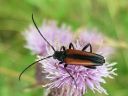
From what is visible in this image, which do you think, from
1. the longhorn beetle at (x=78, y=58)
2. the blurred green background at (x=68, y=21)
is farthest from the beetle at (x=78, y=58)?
the blurred green background at (x=68, y=21)

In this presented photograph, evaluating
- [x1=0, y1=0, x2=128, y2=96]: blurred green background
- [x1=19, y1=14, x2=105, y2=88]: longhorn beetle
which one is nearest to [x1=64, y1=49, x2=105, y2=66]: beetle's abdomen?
[x1=19, y1=14, x2=105, y2=88]: longhorn beetle

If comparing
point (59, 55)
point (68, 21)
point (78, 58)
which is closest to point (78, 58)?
point (78, 58)

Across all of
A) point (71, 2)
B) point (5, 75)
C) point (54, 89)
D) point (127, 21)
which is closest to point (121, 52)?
point (127, 21)

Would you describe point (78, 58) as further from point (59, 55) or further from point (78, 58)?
point (59, 55)

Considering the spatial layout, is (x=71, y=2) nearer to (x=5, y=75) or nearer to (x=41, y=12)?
(x=41, y=12)

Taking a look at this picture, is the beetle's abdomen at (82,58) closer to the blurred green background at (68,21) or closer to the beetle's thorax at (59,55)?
the beetle's thorax at (59,55)

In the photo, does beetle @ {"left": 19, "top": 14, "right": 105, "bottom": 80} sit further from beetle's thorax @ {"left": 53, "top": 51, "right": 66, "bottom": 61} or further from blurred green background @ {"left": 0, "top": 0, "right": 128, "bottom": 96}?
blurred green background @ {"left": 0, "top": 0, "right": 128, "bottom": 96}

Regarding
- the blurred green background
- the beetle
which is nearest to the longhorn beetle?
the beetle

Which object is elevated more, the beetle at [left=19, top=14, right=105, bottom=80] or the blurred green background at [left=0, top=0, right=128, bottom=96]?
the blurred green background at [left=0, top=0, right=128, bottom=96]

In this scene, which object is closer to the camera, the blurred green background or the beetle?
the beetle
